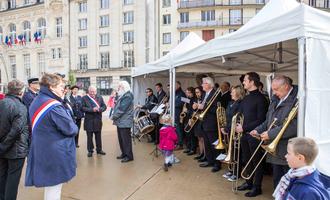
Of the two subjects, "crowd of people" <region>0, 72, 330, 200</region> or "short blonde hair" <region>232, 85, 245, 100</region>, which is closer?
"crowd of people" <region>0, 72, 330, 200</region>

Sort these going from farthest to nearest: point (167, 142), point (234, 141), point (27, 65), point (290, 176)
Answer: point (27, 65) < point (167, 142) < point (234, 141) < point (290, 176)

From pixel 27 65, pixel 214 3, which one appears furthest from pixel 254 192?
pixel 27 65

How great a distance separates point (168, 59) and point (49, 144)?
3.94 meters

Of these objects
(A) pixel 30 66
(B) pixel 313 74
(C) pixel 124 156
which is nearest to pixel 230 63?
(C) pixel 124 156

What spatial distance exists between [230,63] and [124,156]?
11.6 ft

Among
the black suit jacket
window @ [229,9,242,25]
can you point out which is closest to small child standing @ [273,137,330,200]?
the black suit jacket

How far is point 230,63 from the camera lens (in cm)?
753

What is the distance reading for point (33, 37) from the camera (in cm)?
4950

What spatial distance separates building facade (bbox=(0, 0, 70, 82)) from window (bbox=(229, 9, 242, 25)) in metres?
25.1

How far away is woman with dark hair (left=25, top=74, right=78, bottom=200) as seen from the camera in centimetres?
322

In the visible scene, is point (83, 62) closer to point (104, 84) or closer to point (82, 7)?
point (104, 84)

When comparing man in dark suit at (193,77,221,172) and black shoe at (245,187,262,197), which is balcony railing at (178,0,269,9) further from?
black shoe at (245,187,262,197)

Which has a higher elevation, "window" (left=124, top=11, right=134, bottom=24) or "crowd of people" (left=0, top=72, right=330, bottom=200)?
"window" (left=124, top=11, right=134, bottom=24)

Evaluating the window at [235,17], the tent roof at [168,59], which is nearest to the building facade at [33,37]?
the window at [235,17]
